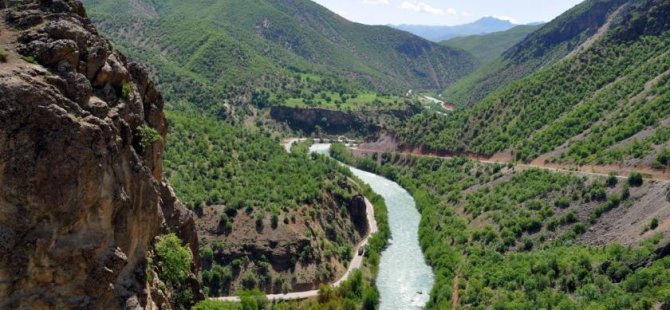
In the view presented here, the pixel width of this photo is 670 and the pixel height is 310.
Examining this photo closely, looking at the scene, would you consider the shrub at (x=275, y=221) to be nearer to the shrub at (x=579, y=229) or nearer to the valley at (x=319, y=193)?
the valley at (x=319, y=193)

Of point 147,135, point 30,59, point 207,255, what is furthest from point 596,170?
point 30,59

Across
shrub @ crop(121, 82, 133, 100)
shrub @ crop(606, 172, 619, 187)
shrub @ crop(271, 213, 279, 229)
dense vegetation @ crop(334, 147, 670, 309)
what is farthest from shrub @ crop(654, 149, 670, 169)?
shrub @ crop(121, 82, 133, 100)

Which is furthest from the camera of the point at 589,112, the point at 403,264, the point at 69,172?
the point at 589,112

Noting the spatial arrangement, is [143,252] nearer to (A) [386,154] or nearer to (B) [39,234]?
(B) [39,234]

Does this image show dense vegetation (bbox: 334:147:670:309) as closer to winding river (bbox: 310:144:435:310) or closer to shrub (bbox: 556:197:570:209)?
shrub (bbox: 556:197:570:209)

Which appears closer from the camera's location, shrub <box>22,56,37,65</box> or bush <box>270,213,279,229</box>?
shrub <box>22,56,37,65</box>

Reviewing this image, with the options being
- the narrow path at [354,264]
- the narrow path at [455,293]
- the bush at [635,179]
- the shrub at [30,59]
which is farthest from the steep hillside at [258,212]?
the shrub at [30,59]

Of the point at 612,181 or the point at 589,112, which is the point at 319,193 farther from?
the point at 589,112
